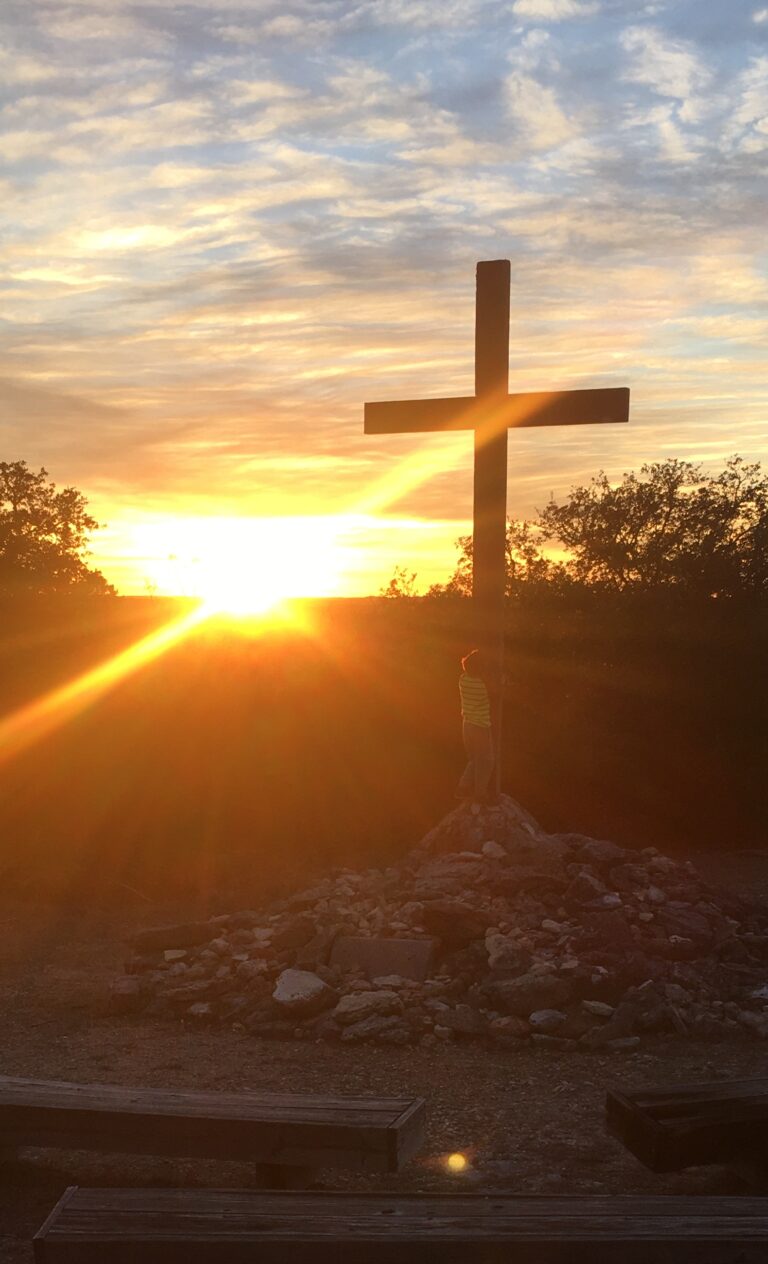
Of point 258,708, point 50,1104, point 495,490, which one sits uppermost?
point 495,490

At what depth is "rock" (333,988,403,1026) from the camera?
6598mm

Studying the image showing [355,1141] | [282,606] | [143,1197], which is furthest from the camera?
[282,606]

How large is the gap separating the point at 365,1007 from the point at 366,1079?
2.34ft

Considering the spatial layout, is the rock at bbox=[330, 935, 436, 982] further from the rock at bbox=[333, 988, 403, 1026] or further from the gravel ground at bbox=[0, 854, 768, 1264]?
the gravel ground at bbox=[0, 854, 768, 1264]

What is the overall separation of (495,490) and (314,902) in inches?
131

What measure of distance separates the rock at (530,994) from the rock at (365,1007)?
581 millimetres

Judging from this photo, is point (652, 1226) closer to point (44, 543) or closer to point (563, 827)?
point (563, 827)

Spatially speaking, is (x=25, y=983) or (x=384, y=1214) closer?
(x=384, y=1214)

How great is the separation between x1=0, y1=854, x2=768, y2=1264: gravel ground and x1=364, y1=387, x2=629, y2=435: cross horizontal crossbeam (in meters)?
4.43

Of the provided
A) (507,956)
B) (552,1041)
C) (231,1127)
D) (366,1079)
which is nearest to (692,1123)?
(231,1127)

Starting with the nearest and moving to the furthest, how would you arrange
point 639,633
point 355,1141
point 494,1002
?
point 355,1141
point 494,1002
point 639,633

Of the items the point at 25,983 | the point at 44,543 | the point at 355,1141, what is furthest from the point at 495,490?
the point at 44,543

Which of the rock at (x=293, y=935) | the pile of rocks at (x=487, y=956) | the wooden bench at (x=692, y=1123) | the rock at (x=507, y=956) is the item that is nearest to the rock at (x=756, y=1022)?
the pile of rocks at (x=487, y=956)

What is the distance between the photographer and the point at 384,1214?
314cm
